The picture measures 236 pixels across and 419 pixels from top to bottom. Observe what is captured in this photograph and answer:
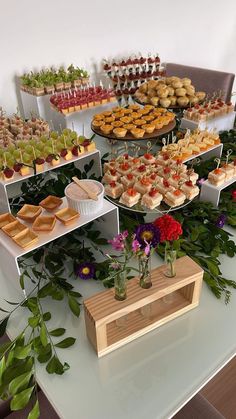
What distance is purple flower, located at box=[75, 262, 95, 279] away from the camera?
3.74 feet

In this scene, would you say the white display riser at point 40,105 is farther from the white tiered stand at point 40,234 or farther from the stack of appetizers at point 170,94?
the white tiered stand at point 40,234

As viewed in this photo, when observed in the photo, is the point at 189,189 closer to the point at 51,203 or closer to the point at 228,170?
the point at 228,170

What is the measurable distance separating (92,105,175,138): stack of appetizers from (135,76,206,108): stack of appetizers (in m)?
0.18

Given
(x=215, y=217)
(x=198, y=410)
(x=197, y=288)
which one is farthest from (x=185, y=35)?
(x=198, y=410)

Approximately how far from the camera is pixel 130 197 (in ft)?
4.21

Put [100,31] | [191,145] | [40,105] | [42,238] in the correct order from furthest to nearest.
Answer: [100,31]
[40,105]
[191,145]
[42,238]

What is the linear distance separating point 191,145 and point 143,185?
45 centimetres

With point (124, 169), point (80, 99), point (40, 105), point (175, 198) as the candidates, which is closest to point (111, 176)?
point (124, 169)

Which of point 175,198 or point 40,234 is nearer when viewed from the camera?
point 40,234

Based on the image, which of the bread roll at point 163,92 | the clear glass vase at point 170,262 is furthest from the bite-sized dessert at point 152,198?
the bread roll at point 163,92

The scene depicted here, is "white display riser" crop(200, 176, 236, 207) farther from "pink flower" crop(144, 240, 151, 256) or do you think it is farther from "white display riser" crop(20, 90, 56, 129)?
"white display riser" crop(20, 90, 56, 129)

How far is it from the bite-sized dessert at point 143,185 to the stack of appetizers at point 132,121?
415 millimetres

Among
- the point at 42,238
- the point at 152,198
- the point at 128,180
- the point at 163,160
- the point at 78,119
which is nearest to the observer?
the point at 42,238

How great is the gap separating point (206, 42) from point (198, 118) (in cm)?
231
